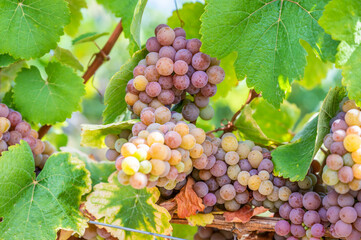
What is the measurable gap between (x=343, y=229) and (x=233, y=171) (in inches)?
7.9

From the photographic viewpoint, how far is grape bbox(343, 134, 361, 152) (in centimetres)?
58

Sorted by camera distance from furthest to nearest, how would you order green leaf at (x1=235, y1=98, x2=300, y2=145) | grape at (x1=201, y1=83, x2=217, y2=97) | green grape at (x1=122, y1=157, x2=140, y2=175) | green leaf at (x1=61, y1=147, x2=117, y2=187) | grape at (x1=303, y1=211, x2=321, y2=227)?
green leaf at (x1=235, y1=98, x2=300, y2=145) → green leaf at (x1=61, y1=147, x2=117, y2=187) → grape at (x1=201, y1=83, x2=217, y2=97) → grape at (x1=303, y1=211, x2=321, y2=227) → green grape at (x1=122, y1=157, x2=140, y2=175)

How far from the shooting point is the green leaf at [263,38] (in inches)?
28.0

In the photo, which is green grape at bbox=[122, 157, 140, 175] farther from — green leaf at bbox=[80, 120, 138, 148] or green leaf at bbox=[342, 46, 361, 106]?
green leaf at bbox=[342, 46, 361, 106]

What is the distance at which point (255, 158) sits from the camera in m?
0.73

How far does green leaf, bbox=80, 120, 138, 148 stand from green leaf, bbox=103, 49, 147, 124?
0.04m

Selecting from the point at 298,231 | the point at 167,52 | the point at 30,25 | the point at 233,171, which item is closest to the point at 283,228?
the point at 298,231

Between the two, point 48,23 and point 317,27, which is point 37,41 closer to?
point 48,23

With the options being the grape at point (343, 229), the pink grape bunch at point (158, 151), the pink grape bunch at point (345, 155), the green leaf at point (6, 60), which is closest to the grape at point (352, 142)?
the pink grape bunch at point (345, 155)

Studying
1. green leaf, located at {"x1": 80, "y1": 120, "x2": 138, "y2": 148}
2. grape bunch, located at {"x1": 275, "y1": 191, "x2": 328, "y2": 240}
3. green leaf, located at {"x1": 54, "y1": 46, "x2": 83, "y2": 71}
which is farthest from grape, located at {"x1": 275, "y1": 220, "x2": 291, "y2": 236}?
green leaf, located at {"x1": 54, "y1": 46, "x2": 83, "y2": 71}

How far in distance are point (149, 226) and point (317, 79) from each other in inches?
25.4

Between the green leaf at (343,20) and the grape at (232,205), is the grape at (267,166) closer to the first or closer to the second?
the grape at (232,205)

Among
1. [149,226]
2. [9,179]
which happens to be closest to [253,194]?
[149,226]

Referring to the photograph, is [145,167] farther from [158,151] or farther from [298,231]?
[298,231]
